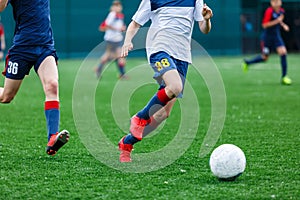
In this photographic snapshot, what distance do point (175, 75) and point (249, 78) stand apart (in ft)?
40.6

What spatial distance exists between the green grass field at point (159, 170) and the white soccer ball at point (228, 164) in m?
0.07

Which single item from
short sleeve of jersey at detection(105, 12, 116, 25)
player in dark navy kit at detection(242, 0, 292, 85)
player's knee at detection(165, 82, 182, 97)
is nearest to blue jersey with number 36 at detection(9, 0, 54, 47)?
player's knee at detection(165, 82, 182, 97)

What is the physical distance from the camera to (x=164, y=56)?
6219 mm

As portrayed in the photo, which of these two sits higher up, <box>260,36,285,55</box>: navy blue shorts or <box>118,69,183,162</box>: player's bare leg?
<box>118,69,183,162</box>: player's bare leg

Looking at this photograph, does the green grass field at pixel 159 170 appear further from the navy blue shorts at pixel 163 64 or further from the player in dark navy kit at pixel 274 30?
the player in dark navy kit at pixel 274 30

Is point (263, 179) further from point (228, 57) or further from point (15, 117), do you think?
point (228, 57)

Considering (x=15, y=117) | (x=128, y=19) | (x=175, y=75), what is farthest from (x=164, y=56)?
(x=128, y=19)

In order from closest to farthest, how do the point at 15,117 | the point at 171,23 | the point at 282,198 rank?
the point at 282,198 → the point at 171,23 → the point at 15,117

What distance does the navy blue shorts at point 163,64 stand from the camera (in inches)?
241

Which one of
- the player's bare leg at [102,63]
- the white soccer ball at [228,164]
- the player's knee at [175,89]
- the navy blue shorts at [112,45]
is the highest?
the player's knee at [175,89]

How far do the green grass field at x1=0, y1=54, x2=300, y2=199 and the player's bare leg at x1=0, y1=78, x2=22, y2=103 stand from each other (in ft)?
1.82

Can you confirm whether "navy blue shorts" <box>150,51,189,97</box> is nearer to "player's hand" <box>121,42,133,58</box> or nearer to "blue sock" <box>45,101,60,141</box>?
"player's hand" <box>121,42,133,58</box>

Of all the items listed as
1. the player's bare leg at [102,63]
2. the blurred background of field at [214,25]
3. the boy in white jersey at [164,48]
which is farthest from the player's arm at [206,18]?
the blurred background of field at [214,25]

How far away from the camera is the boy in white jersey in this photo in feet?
20.0
